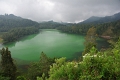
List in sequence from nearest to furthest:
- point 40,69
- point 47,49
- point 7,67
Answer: point 7,67, point 40,69, point 47,49

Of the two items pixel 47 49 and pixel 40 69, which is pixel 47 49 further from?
pixel 40 69

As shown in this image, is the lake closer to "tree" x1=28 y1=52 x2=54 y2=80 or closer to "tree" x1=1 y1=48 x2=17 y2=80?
"tree" x1=28 y1=52 x2=54 y2=80

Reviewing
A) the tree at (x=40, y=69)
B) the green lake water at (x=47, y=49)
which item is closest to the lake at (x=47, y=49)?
the green lake water at (x=47, y=49)

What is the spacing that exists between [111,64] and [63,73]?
10.5ft

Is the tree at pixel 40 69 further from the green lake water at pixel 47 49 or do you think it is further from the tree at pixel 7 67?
the green lake water at pixel 47 49

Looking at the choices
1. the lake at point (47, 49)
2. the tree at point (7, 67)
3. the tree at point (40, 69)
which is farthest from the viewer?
the lake at point (47, 49)

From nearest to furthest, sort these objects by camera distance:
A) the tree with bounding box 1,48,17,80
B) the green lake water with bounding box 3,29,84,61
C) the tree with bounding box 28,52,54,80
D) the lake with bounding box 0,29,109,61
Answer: the tree with bounding box 1,48,17,80 < the tree with bounding box 28,52,54,80 < the lake with bounding box 0,29,109,61 < the green lake water with bounding box 3,29,84,61

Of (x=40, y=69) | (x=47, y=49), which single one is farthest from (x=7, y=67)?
(x=47, y=49)

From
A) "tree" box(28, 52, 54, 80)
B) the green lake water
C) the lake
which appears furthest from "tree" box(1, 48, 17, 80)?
the green lake water

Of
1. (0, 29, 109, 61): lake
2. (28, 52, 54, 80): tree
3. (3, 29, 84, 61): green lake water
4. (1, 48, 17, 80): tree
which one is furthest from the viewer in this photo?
(3, 29, 84, 61): green lake water

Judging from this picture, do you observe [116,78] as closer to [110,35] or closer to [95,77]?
[95,77]

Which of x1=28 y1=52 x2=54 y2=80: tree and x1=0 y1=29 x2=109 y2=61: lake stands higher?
x1=28 y1=52 x2=54 y2=80: tree

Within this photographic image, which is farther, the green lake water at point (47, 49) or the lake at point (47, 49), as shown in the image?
the green lake water at point (47, 49)

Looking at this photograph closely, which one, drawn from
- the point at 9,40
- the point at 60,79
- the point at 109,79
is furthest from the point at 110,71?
the point at 9,40
